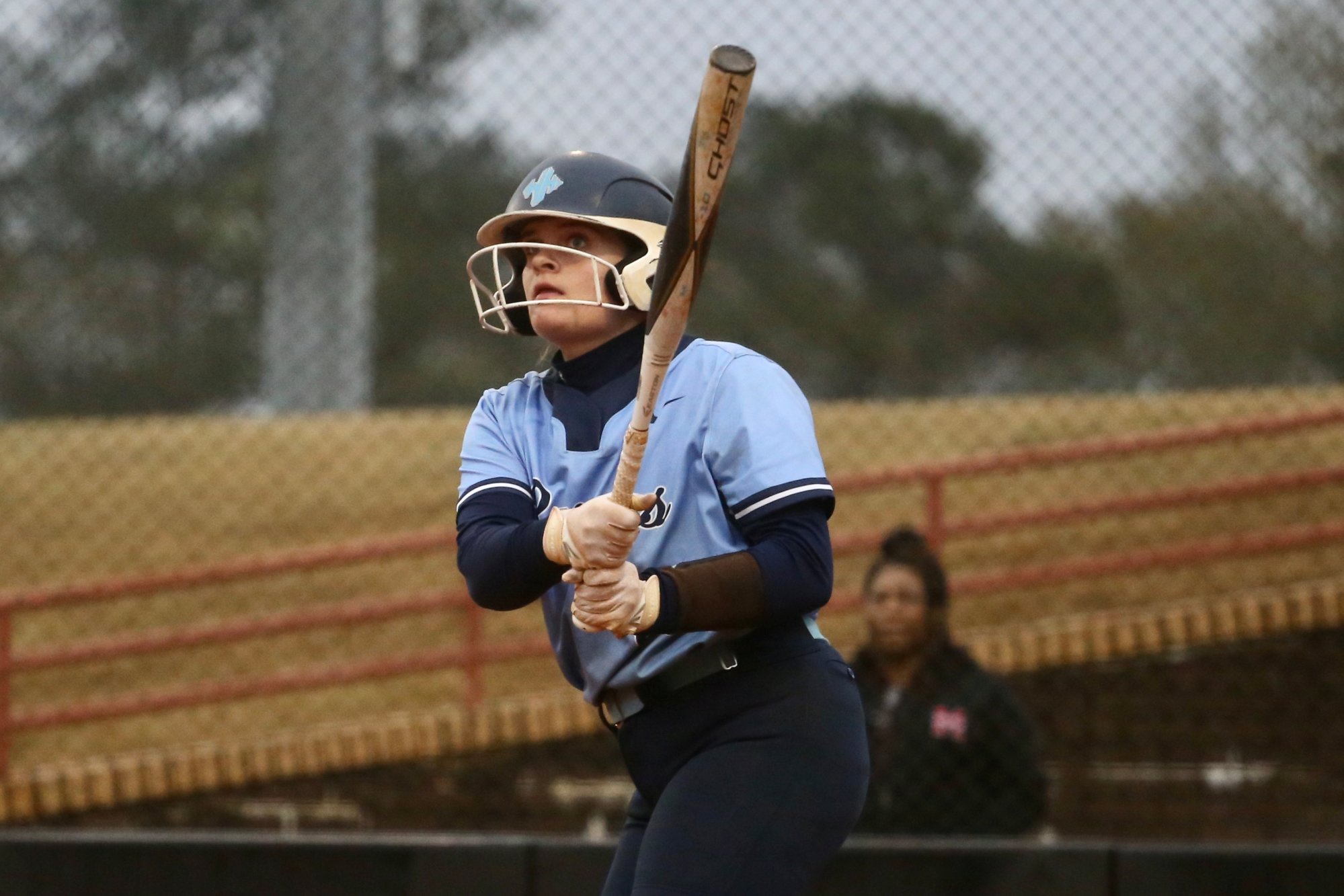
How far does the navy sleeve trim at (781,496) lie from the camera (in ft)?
6.94

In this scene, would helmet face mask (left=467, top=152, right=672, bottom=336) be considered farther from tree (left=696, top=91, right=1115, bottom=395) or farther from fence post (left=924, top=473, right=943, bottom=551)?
fence post (left=924, top=473, right=943, bottom=551)

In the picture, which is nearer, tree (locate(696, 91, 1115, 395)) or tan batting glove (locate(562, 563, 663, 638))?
tan batting glove (locate(562, 563, 663, 638))

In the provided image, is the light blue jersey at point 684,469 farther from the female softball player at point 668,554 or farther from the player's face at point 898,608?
the player's face at point 898,608

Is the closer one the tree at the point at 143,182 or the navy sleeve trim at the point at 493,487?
the navy sleeve trim at the point at 493,487

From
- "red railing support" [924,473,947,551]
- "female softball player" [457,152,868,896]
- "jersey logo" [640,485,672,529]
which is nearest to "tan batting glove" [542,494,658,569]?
"female softball player" [457,152,868,896]

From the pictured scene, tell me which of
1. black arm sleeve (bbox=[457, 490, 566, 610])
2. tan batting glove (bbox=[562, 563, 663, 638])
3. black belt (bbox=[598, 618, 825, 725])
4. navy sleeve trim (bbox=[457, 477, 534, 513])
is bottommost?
black belt (bbox=[598, 618, 825, 725])

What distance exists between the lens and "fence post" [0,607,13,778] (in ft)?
17.2

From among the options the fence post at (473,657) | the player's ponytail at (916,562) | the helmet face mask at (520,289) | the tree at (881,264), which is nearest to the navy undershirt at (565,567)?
the helmet face mask at (520,289)

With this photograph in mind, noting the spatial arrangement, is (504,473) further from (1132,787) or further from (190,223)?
(190,223)

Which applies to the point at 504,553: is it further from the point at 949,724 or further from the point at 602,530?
the point at 949,724

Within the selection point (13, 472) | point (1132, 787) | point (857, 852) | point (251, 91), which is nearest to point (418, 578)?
point (13, 472)

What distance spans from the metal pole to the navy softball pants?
126 inches

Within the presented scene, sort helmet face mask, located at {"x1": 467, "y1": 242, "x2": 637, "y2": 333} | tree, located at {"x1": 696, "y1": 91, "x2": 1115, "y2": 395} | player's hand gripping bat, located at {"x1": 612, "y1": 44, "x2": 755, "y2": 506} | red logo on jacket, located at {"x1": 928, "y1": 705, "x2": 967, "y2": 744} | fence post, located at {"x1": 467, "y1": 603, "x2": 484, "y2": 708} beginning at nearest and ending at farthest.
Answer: player's hand gripping bat, located at {"x1": 612, "y1": 44, "x2": 755, "y2": 506}
helmet face mask, located at {"x1": 467, "y1": 242, "x2": 637, "y2": 333}
red logo on jacket, located at {"x1": 928, "y1": 705, "x2": 967, "y2": 744}
fence post, located at {"x1": 467, "y1": 603, "x2": 484, "y2": 708}
tree, located at {"x1": 696, "y1": 91, "x2": 1115, "y2": 395}

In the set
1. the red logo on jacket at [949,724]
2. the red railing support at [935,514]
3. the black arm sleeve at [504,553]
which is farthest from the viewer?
the red railing support at [935,514]
